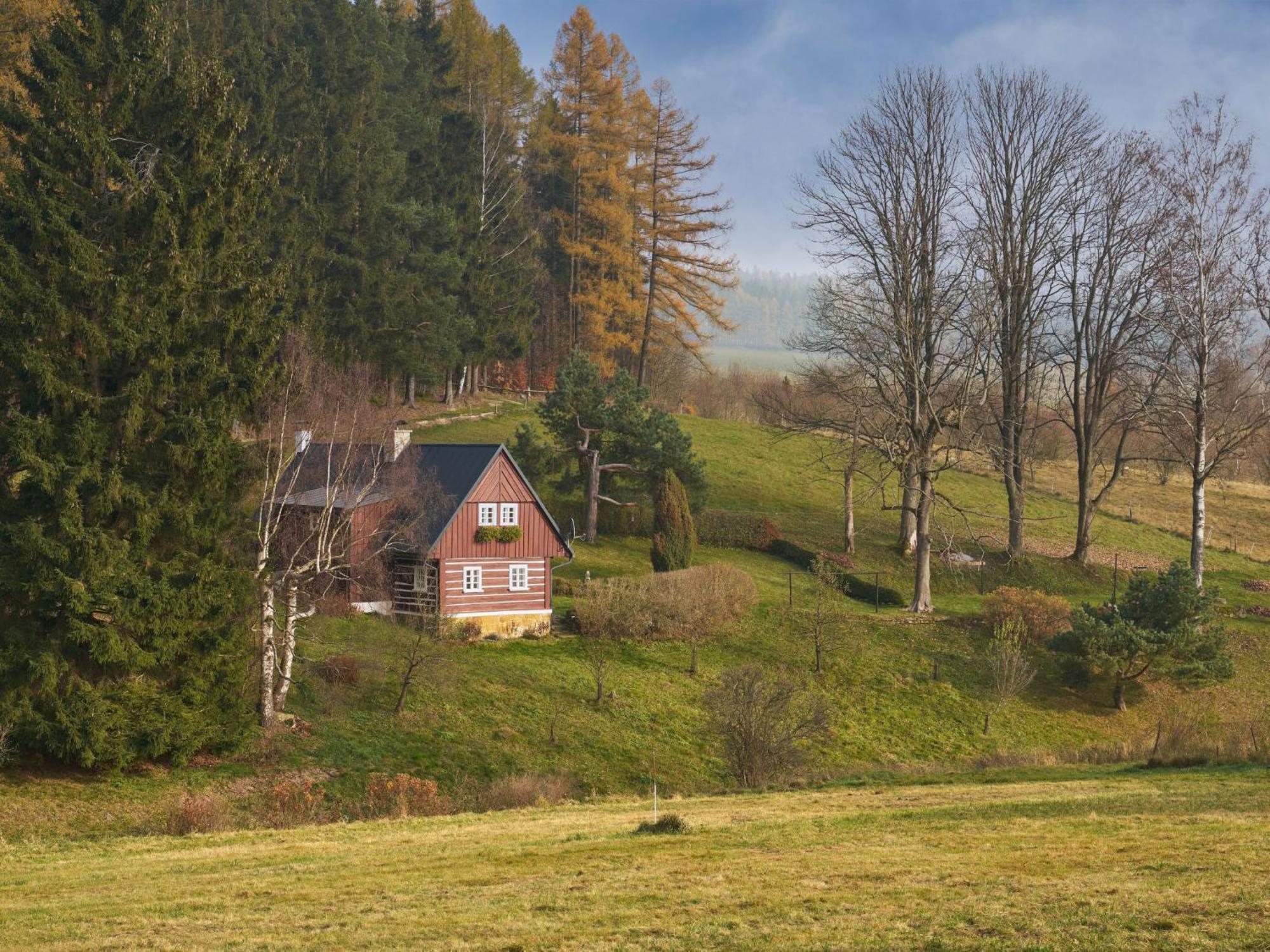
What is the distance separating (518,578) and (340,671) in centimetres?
815

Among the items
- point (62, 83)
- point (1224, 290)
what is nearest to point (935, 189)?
point (1224, 290)

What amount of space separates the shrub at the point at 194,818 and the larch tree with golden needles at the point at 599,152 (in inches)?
1943

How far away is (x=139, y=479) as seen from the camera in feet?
76.6

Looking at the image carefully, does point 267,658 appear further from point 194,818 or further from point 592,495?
point 592,495

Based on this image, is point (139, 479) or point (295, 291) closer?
point (139, 479)

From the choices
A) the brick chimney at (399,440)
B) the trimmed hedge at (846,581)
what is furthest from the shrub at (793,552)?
the brick chimney at (399,440)

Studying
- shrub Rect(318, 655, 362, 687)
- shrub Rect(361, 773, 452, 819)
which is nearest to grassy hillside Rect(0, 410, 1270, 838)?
shrub Rect(318, 655, 362, 687)

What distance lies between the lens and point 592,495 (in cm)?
4597

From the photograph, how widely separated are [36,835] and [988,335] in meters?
33.8

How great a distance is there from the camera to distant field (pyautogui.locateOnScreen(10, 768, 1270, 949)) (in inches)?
389

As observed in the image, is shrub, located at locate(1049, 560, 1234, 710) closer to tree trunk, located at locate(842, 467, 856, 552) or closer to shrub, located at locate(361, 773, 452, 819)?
tree trunk, located at locate(842, 467, 856, 552)

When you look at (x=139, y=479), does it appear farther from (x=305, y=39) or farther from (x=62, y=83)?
(x=305, y=39)

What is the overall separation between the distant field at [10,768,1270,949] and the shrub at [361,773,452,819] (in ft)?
8.58

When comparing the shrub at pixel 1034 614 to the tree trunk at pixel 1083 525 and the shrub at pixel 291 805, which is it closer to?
the tree trunk at pixel 1083 525
